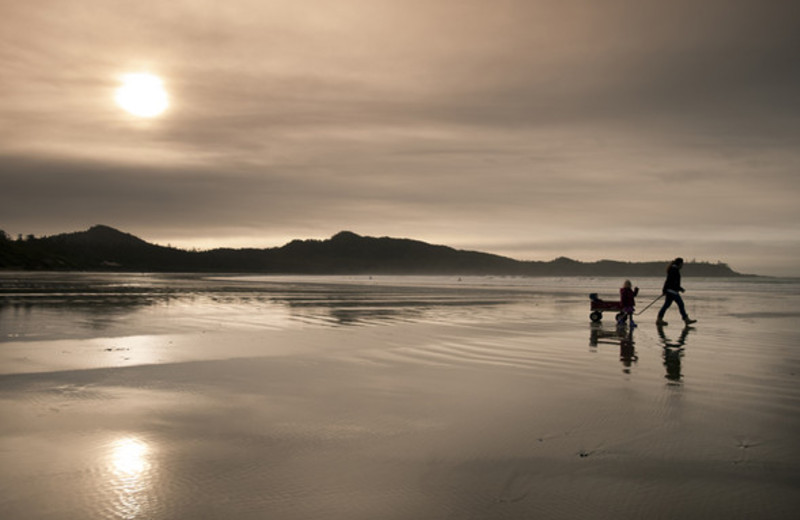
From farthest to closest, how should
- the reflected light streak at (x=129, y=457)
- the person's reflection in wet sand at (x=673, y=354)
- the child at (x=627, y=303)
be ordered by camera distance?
the child at (x=627, y=303) → the person's reflection in wet sand at (x=673, y=354) → the reflected light streak at (x=129, y=457)

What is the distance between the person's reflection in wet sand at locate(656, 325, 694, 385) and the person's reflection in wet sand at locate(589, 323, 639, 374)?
23.6 inches

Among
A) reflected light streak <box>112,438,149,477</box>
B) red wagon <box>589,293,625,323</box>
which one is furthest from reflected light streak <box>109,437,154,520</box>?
red wagon <box>589,293,625,323</box>

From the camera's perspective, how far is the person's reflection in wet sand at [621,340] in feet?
36.9

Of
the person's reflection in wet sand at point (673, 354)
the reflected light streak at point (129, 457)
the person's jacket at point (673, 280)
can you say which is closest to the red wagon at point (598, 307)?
the person's reflection in wet sand at point (673, 354)

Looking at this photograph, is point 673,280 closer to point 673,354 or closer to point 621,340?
point 621,340

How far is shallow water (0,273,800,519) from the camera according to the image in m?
4.41

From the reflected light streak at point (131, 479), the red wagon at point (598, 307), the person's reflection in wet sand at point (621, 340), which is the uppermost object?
the red wagon at point (598, 307)

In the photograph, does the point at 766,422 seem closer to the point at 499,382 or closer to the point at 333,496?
the point at 499,382

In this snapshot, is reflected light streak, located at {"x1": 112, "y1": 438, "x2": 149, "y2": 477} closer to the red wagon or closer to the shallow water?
the shallow water

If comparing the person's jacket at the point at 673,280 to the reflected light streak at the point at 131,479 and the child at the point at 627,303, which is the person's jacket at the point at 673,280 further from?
the reflected light streak at the point at 131,479

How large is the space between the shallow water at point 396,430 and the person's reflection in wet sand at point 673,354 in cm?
10

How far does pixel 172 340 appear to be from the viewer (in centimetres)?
1399

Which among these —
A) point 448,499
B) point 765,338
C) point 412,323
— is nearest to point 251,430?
point 448,499

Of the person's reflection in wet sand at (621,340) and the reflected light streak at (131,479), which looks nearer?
the reflected light streak at (131,479)
